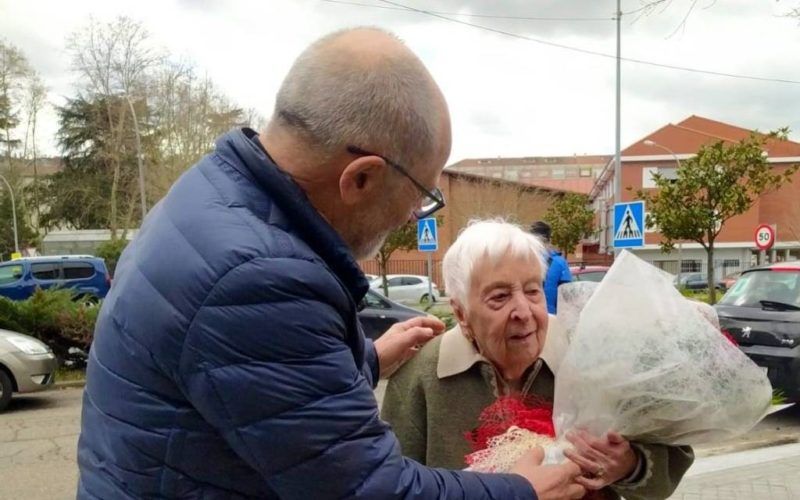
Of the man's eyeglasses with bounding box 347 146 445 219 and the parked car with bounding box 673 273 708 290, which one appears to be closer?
the man's eyeglasses with bounding box 347 146 445 219

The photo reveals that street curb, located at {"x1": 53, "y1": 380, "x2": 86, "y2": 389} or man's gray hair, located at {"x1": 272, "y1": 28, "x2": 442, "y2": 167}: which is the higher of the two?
man's gray hair, located at {"x1": 272, "y1": 28, "x2": 442, "y2": 167}

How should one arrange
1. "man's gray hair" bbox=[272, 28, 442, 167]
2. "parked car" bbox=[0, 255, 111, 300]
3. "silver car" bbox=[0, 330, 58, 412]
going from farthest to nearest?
"parked car" bbox=[0, 255, 111, 300]
"silver car" bbox=[0, 330, 58, 412]
"man's gray hair" bbox=[272, 28, 442, 167]

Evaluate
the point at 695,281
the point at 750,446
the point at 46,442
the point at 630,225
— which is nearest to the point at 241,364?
the point at 750,446

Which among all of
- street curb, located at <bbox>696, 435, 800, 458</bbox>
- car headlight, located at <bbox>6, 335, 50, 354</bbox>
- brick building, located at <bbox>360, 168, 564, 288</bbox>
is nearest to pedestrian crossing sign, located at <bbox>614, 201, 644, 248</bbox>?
street curb, located at <bbox>696, 435, 800, 458</bbox>

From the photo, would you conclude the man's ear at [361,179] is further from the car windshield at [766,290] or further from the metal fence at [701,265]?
the metal fence at [701,265]

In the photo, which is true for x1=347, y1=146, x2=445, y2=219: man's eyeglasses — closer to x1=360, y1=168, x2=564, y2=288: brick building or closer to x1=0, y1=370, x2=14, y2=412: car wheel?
x1=0, y1=370, x2=14, y2=412: car wheel

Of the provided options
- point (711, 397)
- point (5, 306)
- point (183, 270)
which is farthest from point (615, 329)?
point (5, 306)

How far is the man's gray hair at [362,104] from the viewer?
1161 millimetres

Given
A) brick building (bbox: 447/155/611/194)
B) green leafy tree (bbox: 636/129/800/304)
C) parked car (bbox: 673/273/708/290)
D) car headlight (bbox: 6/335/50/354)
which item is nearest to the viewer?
car headlight (bbox: 6/335/50/354)

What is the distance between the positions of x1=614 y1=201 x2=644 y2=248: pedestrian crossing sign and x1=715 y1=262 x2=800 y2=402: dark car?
2.99m

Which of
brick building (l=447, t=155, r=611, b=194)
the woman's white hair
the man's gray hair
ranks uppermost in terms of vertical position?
brick building (l=447, t=155, r=611, b=194)

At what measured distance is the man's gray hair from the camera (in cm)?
116

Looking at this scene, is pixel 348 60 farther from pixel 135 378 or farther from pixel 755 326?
pixel 755 326

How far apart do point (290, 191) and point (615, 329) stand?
0.74 metres
